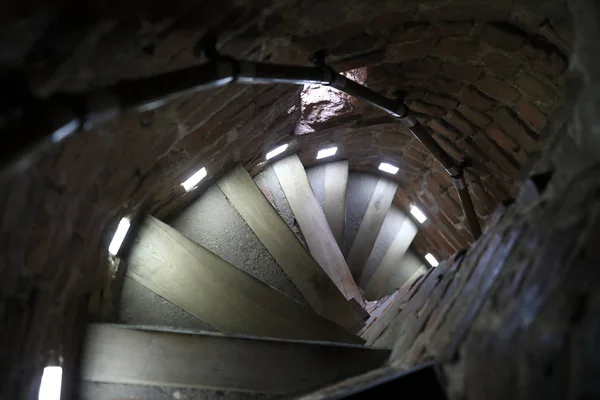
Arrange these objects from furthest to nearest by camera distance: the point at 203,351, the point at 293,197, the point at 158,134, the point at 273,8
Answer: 1. the point at 293,197
2. the point at 203,351
3. the point at 158,134
4. the point at 273,8

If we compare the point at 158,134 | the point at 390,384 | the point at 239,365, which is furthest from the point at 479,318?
the point at 158,134

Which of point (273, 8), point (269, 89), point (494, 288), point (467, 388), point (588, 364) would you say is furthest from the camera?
point (269, 89)

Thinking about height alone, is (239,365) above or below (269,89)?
below

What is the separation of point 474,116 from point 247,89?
4.24 ft

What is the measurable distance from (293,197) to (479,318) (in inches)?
97.5

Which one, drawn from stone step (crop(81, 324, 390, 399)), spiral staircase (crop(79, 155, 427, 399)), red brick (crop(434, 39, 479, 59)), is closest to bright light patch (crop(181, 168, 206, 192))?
spiral staircase (crop(79, 155, 427, 399))

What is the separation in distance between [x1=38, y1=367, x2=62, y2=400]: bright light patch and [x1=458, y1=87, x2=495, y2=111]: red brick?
2.29m

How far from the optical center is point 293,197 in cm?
381

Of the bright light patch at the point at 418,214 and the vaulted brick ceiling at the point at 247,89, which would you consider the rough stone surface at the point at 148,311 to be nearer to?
the vaulted brick ceiling at the point at 247,89

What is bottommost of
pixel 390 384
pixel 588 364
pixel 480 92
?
pixel 588 364

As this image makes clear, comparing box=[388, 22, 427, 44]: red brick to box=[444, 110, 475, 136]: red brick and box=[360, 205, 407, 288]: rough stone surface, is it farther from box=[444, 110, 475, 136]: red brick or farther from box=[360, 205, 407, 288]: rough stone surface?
box=[360, 205, 407, 288]: rough stone surface

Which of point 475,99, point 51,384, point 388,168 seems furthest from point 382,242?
point 51,384

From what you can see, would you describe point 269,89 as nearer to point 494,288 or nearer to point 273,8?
point 273,8

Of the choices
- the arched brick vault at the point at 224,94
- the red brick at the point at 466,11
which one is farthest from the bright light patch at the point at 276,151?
the red brick at the point at 466,11
